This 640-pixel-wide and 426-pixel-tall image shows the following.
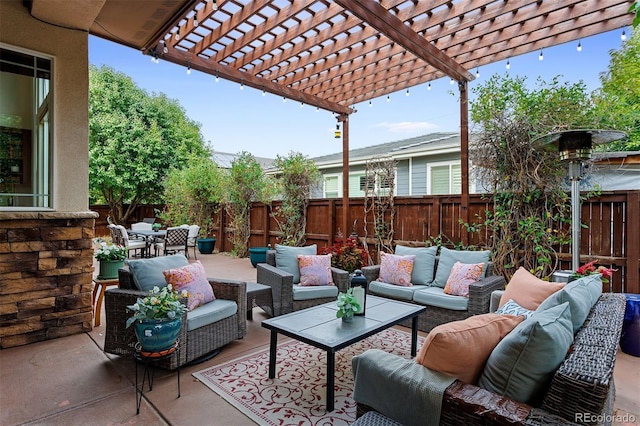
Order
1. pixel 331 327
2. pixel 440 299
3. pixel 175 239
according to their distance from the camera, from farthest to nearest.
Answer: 1. pixel 175 239
2. pixel 440 299
3. pixel 331 327

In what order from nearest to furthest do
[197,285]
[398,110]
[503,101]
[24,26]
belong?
[197,285] → [24,26] → [503,101] → [398,110]

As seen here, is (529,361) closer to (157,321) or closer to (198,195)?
(157,321)

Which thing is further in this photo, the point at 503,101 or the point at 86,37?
the point at 503,101

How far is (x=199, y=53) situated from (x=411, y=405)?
4.90 meters

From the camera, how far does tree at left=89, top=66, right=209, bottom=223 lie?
12.0 metres

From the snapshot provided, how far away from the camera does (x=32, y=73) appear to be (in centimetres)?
365

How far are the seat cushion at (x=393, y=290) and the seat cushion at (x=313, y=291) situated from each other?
0.52m

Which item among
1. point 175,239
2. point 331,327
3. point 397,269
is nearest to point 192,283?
point 331,327

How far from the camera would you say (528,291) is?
256 cm

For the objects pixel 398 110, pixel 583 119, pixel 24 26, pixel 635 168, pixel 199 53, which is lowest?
pixel 635 168

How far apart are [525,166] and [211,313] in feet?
13.6

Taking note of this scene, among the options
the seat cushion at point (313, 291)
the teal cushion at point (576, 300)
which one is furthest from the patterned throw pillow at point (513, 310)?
the seat cushion at point (313, 291)

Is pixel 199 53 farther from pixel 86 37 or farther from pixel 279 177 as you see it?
pixel 279 177

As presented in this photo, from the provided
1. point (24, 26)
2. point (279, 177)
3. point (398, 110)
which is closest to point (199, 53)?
point (24, 26)
